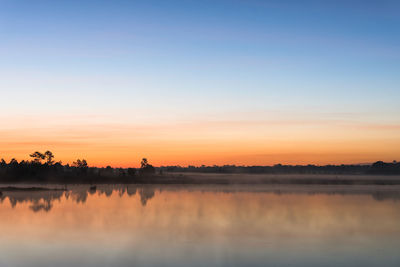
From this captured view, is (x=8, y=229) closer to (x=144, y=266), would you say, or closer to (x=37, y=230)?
(x=37, y=230)

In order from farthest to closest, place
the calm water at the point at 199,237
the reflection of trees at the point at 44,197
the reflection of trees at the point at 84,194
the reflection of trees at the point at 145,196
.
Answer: the reflection of trees at the point at 145,196, the reflection of trees at the point at 84,194, the reflection of trees at the point at 44,197, the calm water at the point at 199,237

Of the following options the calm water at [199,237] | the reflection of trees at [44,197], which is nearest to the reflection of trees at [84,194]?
the reflection of trees at [44,197]

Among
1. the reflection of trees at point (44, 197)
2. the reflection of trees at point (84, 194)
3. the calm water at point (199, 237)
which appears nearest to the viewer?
the calm water at point (199, 237)

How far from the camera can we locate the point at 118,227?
2939 centimetres

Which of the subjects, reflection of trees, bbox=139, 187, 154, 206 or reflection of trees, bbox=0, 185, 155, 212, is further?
reflection of trees, bbox=139, 187, 154, 206

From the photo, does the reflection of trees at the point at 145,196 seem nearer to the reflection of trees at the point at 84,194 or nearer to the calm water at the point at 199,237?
the reflection of trees at the point at 84,194

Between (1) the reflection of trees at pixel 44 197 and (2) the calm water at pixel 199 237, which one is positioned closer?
(2) the calm water at pixel 199 237

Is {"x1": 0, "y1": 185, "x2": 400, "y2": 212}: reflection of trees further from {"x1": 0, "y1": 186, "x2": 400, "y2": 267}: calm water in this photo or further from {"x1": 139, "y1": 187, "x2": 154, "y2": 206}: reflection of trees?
{"x1": 0, "y1": 186, "x2": 400, "y2": 267}: calm water

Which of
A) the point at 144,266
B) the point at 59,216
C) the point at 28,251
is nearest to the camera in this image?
the point at 144,266

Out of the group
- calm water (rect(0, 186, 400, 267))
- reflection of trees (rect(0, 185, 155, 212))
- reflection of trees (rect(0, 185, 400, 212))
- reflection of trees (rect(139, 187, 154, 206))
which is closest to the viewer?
calm water (rect(0, 186, 400, 267))

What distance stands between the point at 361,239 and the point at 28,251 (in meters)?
18.8

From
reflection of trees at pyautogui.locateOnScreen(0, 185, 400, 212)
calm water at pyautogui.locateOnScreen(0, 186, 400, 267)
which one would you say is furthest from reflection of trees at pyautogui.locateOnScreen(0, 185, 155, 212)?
calm water at pyautogui.locateOnScreen(0, 186, 400, 267)

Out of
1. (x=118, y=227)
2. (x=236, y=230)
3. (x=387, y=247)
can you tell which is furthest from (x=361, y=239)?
(x=118, y=227)

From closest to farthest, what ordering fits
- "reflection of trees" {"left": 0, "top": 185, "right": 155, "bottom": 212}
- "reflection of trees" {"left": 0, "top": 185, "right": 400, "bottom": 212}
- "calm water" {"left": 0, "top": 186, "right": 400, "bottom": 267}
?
"calm water" {"left": 0, "top": 186, "right": 400, "bottom": 267}
"reflection of trees" {"left": 0, "top": 185, "right": 155, "bottom": 212}
"reflection of trees" {"left": 0, "top": 185, "right": 400, "bottom": 212}
